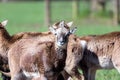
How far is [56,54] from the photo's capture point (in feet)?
31.9

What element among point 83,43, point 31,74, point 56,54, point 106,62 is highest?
point 56,54

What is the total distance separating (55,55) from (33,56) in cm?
42

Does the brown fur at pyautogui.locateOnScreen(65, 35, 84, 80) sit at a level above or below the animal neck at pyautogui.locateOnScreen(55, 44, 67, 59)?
below

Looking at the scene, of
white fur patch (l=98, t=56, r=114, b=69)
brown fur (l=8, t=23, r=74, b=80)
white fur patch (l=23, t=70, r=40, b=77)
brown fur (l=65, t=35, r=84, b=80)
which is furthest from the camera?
white fur patch (l=98, t=56, r=114, b=69)

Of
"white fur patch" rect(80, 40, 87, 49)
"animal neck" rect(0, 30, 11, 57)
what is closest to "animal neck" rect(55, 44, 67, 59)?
"white fur patch" rect(80, 40, 87, 49)

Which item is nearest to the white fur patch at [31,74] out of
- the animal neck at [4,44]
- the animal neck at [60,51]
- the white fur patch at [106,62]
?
the animal neck at [60,51]

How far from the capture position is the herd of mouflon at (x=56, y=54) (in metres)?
9.70

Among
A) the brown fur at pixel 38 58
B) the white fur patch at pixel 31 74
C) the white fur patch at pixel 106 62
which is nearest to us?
the brown fur at pixel 38 58

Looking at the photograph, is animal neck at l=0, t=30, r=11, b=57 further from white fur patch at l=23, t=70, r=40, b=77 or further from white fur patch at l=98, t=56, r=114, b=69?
white fur patch at l=98, t=56, r=114, b=69

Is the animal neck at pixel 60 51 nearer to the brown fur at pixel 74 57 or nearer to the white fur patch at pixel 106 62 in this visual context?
the brown fur at pixel 74 57

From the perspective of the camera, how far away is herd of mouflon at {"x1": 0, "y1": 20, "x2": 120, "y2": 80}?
382 inches

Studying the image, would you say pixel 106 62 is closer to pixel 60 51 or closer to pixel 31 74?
pixel 60 51

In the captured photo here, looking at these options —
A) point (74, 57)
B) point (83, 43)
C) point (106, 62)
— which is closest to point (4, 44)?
point (74, 57)

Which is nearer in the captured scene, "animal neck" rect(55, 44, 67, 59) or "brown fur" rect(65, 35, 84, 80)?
"animal neck" rect(55, 44, 67, 59)
